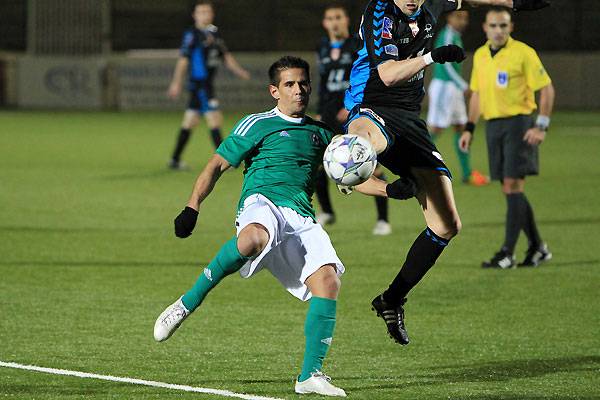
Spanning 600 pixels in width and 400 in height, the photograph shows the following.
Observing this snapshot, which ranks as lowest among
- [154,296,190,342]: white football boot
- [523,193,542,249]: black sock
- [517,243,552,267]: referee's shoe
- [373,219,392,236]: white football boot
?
[373,219,392,236]: white football boot

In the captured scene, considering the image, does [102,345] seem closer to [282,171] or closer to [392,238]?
[282,171]

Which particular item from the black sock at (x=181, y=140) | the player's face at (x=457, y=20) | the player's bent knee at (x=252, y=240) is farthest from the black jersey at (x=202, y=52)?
the player's bent knee at (x=252, y=240)

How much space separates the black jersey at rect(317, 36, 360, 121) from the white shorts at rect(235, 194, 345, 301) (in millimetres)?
6488

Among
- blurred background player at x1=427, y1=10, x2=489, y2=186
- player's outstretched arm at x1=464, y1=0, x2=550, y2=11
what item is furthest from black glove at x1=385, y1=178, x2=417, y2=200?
blurred background player at x1=427, y1=10, x2=489, y2=186

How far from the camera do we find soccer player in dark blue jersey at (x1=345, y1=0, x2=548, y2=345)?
23.3 ft

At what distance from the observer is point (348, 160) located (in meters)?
6.37

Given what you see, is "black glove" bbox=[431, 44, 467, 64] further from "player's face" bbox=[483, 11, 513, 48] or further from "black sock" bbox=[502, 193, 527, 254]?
"black sock" bbox=[502, 193, 527, 254]

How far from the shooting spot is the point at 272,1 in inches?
1346

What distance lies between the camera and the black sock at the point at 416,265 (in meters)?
7.52

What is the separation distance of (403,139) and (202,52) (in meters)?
12.0

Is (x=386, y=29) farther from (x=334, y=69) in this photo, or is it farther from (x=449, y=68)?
(x=449, y=68)

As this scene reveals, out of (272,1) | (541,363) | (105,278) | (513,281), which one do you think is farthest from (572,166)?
(272,1)

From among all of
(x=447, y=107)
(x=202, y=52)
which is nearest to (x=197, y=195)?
(x=447, y=107)

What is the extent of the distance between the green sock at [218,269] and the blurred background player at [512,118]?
14.7 feet
